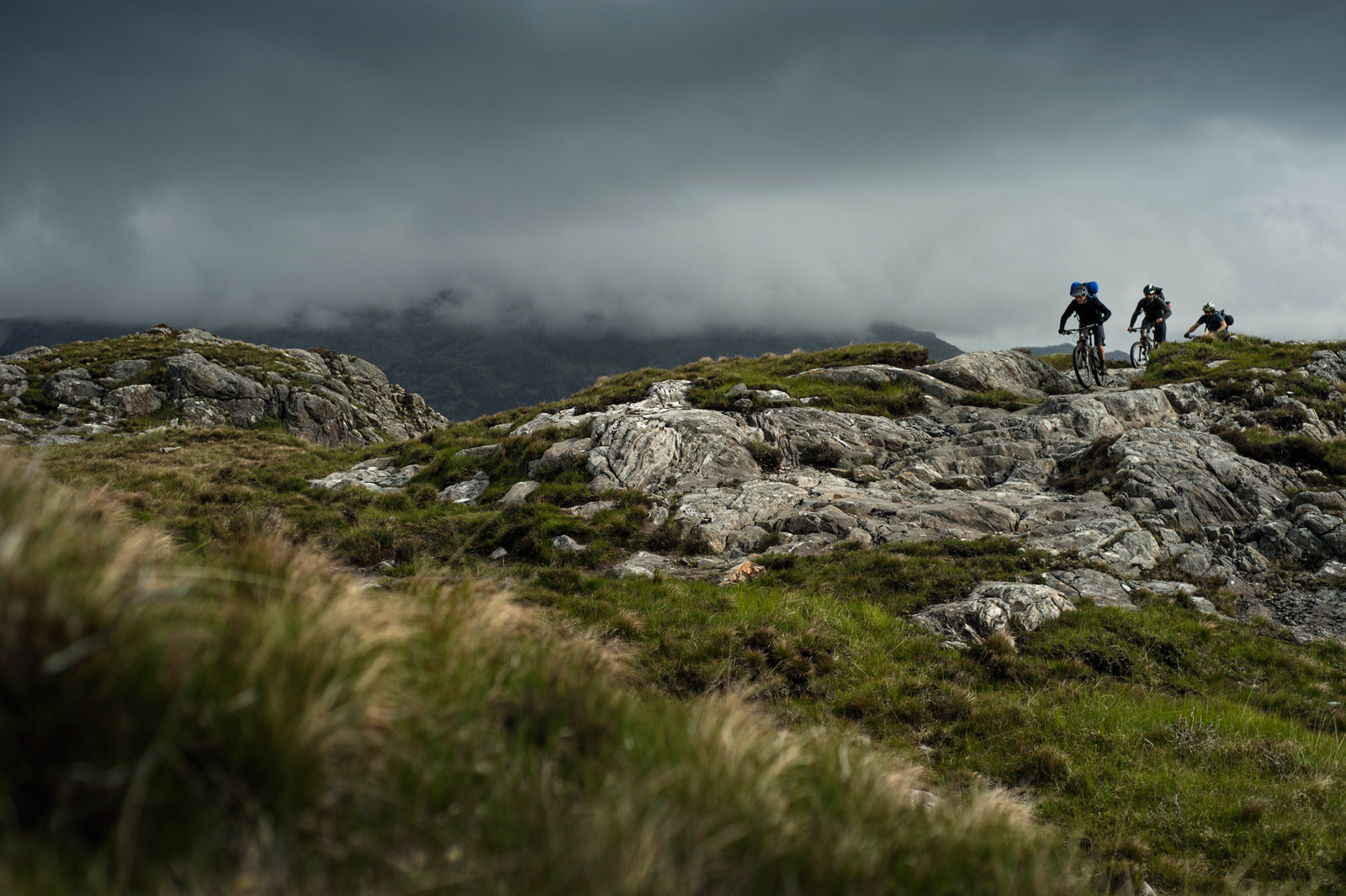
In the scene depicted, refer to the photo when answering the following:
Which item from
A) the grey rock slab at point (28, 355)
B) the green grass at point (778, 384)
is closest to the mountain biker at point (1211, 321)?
the green grass at point (778, 384)

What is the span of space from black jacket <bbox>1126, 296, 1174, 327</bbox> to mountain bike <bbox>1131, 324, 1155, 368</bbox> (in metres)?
0.50

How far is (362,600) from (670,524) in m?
12.5

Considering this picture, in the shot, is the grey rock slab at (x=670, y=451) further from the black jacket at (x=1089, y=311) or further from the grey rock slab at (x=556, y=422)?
the black jacket at (x=1089, y=311)

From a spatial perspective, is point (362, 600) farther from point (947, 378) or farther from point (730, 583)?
point (947, 378)

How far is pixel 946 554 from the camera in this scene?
1418 cm

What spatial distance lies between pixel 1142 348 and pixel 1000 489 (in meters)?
17.8

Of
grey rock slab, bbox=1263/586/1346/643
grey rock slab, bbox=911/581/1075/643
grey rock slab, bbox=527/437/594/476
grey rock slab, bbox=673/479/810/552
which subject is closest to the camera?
grey rock slab, bbox=911/581/1075/643

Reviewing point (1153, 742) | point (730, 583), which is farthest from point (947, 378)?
point (1153, 742)

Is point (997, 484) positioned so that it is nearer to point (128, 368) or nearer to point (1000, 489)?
point (1000, 489)

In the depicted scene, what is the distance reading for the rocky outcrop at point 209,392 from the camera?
34.5 meters

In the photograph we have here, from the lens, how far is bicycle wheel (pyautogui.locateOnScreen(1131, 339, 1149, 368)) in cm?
3053

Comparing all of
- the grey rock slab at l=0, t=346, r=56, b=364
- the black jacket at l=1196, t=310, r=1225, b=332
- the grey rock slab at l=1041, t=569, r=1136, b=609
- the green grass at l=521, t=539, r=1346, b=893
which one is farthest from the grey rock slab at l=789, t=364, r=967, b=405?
the grey rock slab at l=0, t=346, r=56, b=364

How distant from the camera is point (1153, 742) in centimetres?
792

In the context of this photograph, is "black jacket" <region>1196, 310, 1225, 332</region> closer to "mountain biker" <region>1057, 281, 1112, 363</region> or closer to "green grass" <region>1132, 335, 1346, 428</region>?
"green grass" <region>1132, 335, 1346, 428</region>
